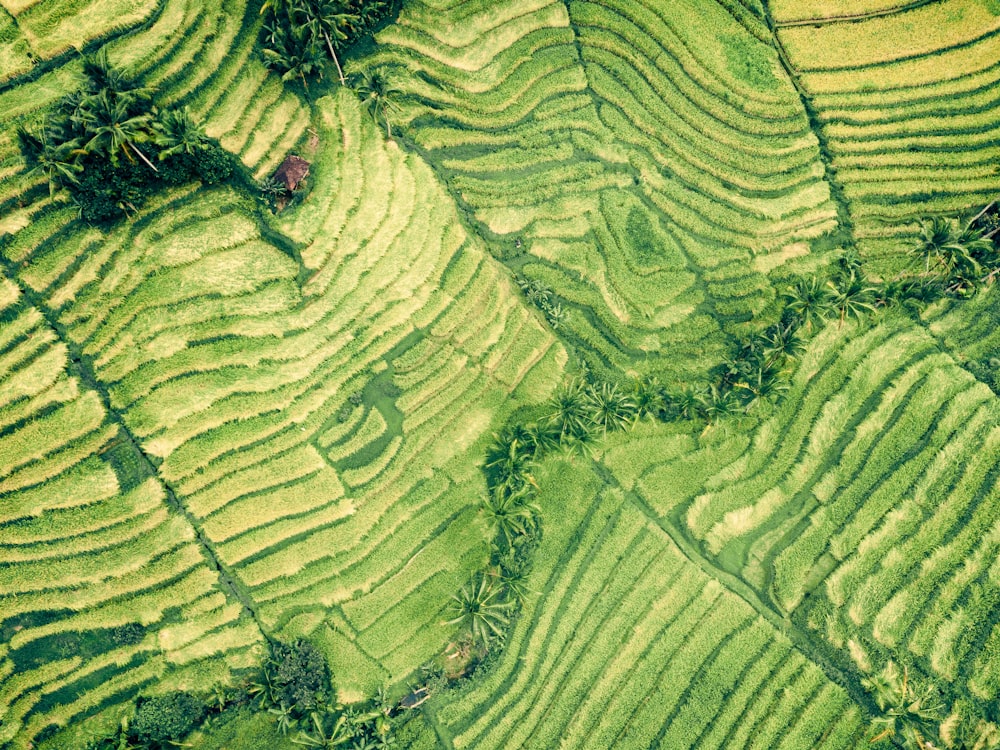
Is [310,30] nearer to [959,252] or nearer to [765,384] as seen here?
[765,384]

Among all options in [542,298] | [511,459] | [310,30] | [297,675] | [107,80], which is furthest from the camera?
[542,298]

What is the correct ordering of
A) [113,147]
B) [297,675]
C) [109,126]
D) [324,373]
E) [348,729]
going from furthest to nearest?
1. [324,373]
2. [297,675]
3. [348,729]
4. [113,147]
5. [109,126]

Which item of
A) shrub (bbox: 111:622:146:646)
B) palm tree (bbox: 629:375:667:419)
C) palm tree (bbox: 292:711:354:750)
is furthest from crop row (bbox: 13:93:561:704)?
shrub (bbox: 111:622:146:646)

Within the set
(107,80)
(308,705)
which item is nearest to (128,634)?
(308,705)

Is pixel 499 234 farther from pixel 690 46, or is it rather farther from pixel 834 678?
pixel 834 678

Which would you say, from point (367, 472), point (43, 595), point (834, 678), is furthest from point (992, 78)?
point (43, 595)

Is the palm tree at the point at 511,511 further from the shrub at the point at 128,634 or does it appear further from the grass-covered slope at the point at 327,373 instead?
the shrub at the point at 128,634
